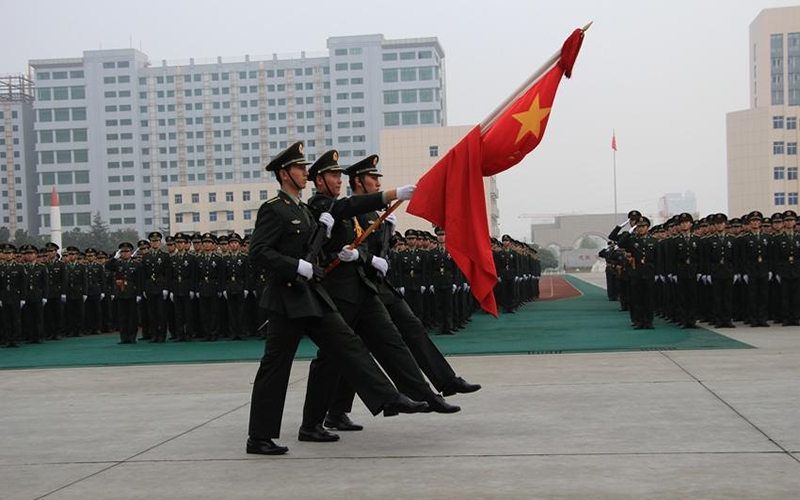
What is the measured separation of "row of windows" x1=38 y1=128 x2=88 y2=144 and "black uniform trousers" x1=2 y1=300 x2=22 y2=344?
120 m

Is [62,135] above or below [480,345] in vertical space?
above

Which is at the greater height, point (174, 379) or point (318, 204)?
point (318, 204)

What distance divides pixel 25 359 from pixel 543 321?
910 centimetres

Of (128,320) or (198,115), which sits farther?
(198,115)

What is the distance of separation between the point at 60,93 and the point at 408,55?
48597 mm

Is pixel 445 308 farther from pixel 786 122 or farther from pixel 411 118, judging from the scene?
pixel 411 118

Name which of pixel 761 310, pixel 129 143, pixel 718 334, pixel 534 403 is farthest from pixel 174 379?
pixel 129 143

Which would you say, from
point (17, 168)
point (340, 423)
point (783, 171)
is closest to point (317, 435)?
point (340, 423)

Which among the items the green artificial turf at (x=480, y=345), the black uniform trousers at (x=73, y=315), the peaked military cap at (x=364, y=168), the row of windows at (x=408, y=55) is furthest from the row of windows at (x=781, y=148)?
the peaked military cap at (x=364, y=168)

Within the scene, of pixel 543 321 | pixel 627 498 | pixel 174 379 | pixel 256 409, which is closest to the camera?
pixel 627 498

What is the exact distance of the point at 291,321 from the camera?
5.72 metres

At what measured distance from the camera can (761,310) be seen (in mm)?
14094

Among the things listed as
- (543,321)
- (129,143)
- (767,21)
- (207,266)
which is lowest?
(543,321)

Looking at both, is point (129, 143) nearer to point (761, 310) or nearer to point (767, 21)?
point (767, 21)
